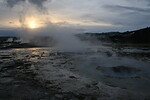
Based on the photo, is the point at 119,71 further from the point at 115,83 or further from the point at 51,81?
the point at 51,81

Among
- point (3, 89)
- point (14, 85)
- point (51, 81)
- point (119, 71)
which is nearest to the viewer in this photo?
point (3, 89)

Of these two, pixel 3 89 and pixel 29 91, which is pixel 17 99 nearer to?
pixel 29 91

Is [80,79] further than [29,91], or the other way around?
[80,79]

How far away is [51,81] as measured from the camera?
7789 mm

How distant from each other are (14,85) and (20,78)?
3.57 ft

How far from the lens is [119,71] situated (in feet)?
33.0

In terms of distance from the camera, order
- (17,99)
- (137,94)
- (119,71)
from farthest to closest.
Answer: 1. (119,71)
2. (137,94)
3. (17,99)

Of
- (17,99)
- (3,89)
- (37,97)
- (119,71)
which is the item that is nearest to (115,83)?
(119,71)

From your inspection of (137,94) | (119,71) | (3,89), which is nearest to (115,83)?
(137,94)

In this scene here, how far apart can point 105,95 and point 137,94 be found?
1.20 meters

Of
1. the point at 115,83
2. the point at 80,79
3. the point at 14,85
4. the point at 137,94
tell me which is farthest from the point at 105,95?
the point at 14,85

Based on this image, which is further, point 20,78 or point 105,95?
point 20,78

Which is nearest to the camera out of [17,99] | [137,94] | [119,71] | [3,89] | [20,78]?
[17,99]

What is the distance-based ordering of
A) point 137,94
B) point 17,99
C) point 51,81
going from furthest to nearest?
point 51,81, point 137,94, point 17,99
